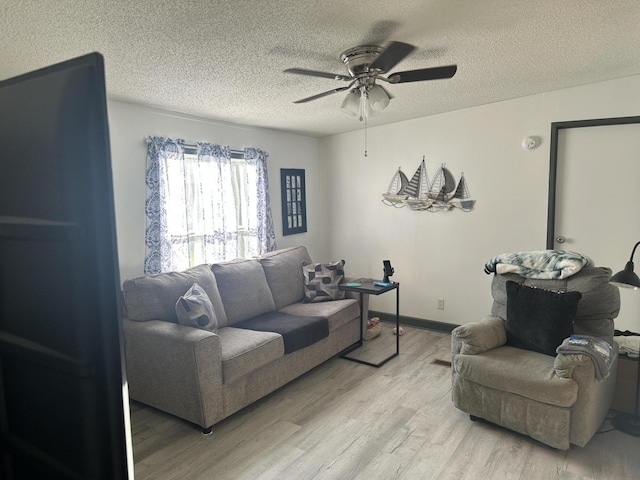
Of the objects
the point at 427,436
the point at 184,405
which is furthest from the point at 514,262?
the point at 184,405

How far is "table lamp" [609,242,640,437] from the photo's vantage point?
237cm

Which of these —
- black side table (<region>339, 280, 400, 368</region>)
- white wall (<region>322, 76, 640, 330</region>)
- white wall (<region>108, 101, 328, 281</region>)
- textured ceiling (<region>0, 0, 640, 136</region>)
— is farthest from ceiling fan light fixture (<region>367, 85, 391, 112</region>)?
white wall (<region>108, 101, 328, 281</region>)

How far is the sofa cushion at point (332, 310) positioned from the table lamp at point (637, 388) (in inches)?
81.3

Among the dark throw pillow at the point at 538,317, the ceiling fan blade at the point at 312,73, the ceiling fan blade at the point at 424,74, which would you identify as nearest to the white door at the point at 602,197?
the dark throw pillow at the point at 538,317

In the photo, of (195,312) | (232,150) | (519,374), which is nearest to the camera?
(519,374)

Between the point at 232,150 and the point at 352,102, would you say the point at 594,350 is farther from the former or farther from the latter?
the point at 232,150

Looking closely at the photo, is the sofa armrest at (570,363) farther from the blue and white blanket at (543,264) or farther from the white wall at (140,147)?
the white wall at (140,147)

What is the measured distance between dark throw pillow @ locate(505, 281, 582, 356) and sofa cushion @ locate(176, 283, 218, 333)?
2132mm

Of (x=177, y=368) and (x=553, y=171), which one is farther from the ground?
(x=553, y=171)

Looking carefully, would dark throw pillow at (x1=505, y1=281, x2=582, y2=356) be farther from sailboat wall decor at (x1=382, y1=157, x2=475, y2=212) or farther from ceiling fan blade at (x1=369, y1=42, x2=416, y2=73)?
ceiling fan blade at (x1=369, y1=42, x2=416, y2=73)

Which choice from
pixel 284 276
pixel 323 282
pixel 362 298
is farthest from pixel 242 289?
pixel 362 298

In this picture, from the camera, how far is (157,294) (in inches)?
117

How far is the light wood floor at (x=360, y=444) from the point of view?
2.21 m

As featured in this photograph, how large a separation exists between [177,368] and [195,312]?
405 millimetres
